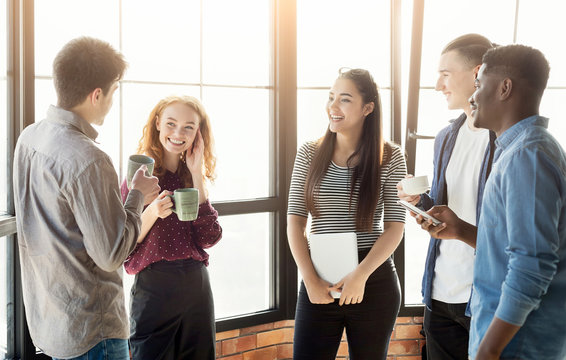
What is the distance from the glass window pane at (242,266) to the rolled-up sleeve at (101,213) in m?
1.29

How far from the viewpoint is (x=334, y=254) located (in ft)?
6.32

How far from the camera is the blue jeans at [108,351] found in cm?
136

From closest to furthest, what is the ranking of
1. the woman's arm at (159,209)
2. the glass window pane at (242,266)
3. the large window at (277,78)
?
the woman's arm at (159,209) → the large window at (277,78) → the glass window pane at (242,266)

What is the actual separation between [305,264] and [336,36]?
4.58ft

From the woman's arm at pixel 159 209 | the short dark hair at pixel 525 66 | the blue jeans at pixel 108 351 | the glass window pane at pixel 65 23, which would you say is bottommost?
the blue jeans at pixel 108 351

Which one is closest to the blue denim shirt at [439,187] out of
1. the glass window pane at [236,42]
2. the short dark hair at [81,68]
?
the glass window pane at [236,42]

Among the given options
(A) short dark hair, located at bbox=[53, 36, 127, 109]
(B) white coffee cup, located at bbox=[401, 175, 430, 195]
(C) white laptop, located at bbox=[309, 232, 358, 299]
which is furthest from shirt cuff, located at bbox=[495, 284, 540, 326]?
(A) short dark hair, located at bbox=[53, 36, 127, 109]

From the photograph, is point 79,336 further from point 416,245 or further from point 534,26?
point 534,26

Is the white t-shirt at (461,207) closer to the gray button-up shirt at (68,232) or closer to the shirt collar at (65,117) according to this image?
the gray button-up shirt at (68,232)

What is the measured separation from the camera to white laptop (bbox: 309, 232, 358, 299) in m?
1.90

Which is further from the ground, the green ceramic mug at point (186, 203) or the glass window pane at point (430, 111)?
the glass window pane at point (430, 111)

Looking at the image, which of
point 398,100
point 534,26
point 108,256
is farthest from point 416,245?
point 108,256

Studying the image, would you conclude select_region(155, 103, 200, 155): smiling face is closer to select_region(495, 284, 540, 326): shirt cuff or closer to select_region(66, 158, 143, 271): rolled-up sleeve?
select_region(66, 158, 143, 271): rolled-up sleeve

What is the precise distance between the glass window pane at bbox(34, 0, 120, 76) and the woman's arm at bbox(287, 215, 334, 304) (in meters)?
1.09
